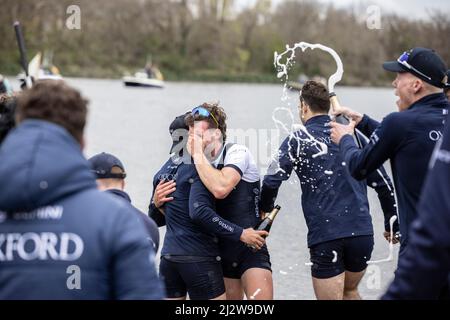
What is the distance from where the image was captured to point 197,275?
5422 millimetres

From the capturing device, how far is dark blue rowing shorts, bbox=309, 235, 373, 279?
577cm

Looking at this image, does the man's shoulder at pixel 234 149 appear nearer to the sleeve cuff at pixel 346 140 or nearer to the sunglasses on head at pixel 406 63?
the sleeve cuff at pixel 346 140

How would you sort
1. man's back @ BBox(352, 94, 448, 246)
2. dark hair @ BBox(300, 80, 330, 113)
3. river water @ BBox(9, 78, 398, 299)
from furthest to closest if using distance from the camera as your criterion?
river water @ BBox(9, 78, 398, 299) → dark hair @ BBox(300, 80, 330, 113) → man's back @ BBox(352, 94, 448, 246)

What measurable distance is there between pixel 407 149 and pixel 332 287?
5.67ft

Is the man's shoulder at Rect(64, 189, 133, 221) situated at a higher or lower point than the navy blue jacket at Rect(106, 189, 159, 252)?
higher

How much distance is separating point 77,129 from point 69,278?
1.78 ft

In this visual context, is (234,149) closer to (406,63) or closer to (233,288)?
(233,288)

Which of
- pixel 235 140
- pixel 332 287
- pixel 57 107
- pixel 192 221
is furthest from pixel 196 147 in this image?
pixel 235 140

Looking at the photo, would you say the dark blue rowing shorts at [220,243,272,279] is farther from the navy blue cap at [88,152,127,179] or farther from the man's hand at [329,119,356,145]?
the navy blue cap at [88,152,127,179]

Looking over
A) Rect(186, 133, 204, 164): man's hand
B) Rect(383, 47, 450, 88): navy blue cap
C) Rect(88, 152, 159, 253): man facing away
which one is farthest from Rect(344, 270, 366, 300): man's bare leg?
Rect(88, 152, 159, 253): man facing away
